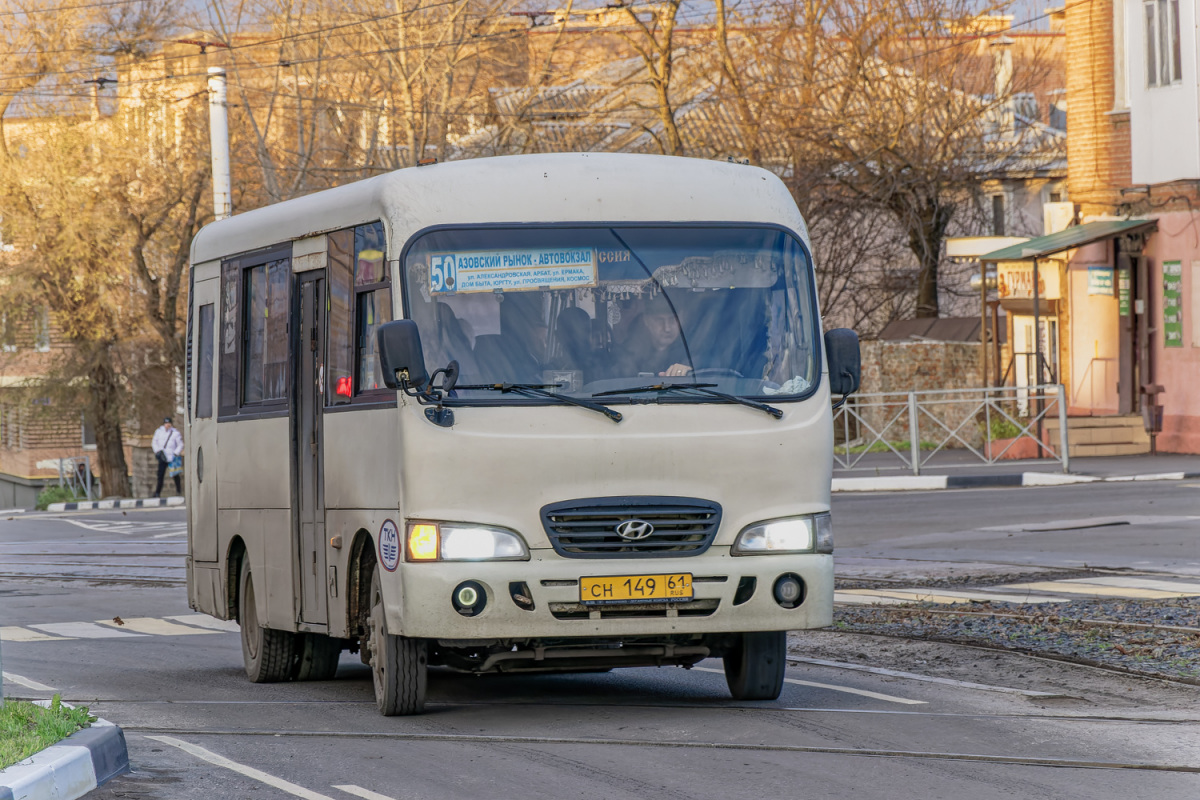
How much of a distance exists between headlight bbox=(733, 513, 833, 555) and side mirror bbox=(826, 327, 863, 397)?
0.62 m

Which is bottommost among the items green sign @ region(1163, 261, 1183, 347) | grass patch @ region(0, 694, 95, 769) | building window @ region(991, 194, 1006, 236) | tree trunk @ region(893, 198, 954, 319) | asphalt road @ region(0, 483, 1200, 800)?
asphalt road @ region(0, 483, 1200, 800)

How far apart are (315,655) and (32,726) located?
139 inches

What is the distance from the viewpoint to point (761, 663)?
29.2ft

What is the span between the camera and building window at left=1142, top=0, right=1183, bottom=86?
31.3 m

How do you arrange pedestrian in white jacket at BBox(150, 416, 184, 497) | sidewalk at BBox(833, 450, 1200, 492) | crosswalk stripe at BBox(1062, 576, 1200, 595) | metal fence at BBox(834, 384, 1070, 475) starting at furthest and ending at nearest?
pedestrian in white jacket at BBox(150, 416, 184, 497) → metal fence at BBox(834, 384, 1070, 475) → sidewalk at BBox(833, 450, 1200, 492) → crosswalk stripe at BBox(1062, 576, 1200, 595)

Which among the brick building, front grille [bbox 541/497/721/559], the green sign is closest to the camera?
front grille [bbox 541/497/721/559]

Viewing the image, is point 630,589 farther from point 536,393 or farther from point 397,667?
point 397,667

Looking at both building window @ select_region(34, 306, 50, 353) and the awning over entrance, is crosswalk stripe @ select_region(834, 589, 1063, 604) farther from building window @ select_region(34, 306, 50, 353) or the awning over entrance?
building window @ select_region(34, 306, 50, 353)

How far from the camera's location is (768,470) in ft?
27.4

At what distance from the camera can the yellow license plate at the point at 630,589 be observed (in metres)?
8.09

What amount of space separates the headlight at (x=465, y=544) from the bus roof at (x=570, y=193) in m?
1.36

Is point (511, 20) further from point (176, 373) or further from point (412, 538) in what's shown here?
point (412, 538)

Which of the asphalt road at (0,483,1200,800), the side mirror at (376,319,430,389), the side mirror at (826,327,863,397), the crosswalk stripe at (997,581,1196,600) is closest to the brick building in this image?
the crosswalk stripe at (997,581,1196,600)

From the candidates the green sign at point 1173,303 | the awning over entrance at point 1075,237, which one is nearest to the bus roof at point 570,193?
the awning over entrance at point 1075,237
